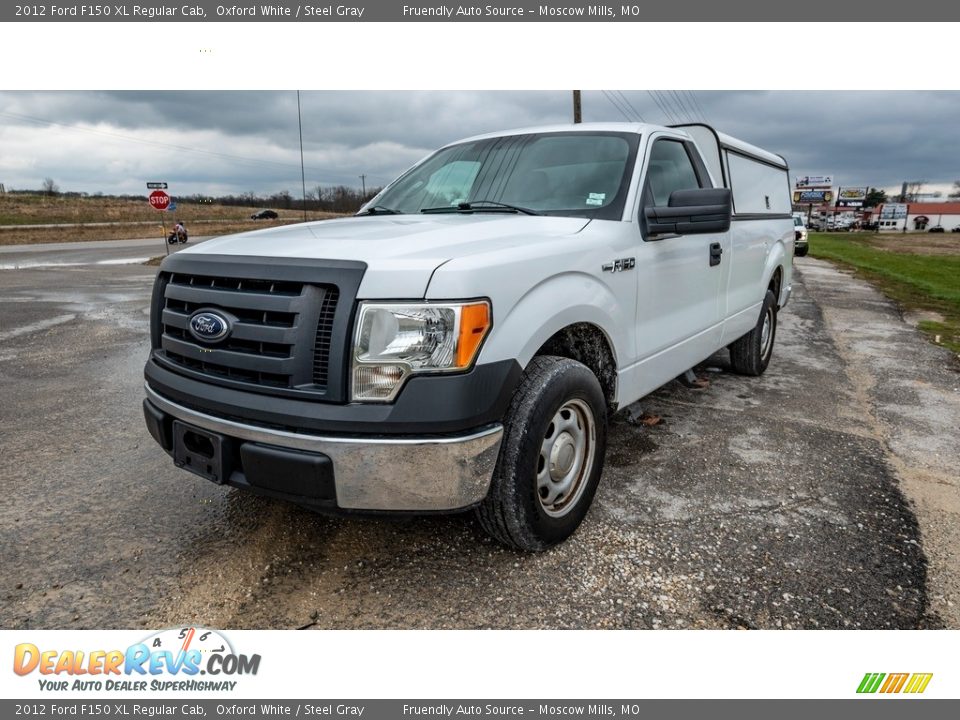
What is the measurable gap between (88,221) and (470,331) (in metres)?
63.0

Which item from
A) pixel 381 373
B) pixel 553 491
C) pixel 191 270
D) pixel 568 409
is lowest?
pixel 553 491

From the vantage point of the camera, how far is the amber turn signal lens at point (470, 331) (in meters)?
2.08

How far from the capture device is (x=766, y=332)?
5848mm

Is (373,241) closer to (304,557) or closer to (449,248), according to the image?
(449,248)

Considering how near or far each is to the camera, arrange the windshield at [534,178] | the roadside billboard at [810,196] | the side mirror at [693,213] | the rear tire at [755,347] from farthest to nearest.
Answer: the roadside billboard at [810,196] < the rear tire at [755,347] < the windshield at [534,178] < the side mirror at [693,213]

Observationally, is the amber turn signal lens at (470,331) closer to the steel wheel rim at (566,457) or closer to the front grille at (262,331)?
the front grille at (262,331)

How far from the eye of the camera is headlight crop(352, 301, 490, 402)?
6.76 ft

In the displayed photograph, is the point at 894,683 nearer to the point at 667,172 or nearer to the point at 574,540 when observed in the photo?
the point at 574,540

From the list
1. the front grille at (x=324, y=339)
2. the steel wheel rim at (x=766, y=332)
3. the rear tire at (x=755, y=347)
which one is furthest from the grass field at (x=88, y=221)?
the front grille at (x=324, y=339)

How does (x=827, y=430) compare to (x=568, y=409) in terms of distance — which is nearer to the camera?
(x=568, y=409)

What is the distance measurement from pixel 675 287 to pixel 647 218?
569mm

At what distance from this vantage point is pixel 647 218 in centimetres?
316

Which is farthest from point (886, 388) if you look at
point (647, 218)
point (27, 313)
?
point (27, 313)

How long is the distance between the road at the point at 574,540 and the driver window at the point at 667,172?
5.08ft
